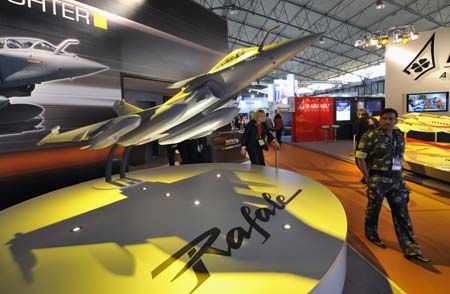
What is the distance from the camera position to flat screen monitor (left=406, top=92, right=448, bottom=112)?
→ 28.3 ft

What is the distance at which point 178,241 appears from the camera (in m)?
1.77

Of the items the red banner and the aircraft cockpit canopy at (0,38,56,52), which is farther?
the red banner

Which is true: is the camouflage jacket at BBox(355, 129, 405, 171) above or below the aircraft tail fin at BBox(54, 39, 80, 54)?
below

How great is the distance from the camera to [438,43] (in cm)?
852

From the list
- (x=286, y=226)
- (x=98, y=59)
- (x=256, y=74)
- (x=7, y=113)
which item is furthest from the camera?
(x=98, y=59)

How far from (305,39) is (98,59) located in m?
3.47

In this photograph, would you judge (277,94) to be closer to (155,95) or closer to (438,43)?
(438,43)

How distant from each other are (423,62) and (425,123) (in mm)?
3555

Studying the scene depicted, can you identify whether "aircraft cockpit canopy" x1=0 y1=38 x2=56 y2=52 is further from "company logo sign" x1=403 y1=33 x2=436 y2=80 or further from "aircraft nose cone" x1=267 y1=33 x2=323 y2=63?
"company logo sign" x1=403 y1=33 x2=436 y2=80

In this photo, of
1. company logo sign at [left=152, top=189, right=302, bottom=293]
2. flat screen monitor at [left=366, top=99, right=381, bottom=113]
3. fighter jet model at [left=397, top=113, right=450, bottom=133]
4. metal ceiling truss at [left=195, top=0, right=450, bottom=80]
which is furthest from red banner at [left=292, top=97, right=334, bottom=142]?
company logo sign at [left=152, top=189, right=302, bottom=293]

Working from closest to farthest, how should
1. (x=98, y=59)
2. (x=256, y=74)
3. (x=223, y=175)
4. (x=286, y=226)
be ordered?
(x=286, y=226), (x=256, y=74), (x=223, y=175), (x=98, y=59)

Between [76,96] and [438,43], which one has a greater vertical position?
[438,43]

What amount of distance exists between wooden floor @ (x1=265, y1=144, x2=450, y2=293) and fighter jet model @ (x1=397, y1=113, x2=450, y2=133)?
7.57 feet

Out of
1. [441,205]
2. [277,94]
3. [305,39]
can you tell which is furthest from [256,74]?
[277,94]
